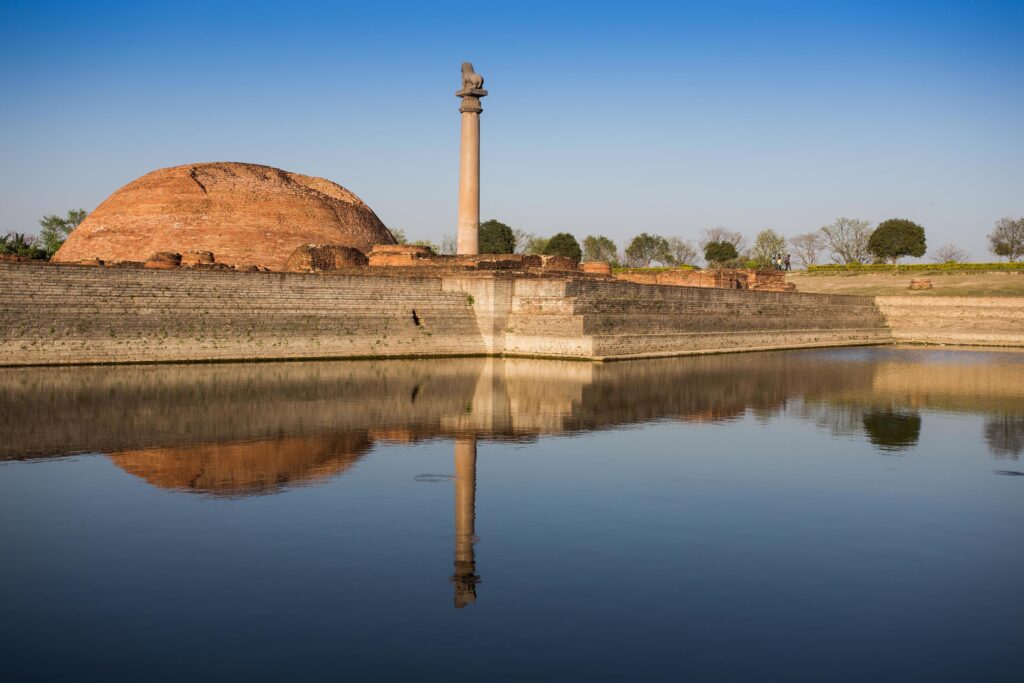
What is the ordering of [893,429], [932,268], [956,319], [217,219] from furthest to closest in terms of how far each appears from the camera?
1. [932,268]
2. [956,319]
3. [217,219]
4. [893,429]

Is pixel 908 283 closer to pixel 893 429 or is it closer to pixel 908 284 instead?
pixel 908 284

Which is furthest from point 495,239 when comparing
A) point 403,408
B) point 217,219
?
point 403,408

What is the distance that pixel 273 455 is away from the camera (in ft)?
33.3

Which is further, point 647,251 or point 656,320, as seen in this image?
point 647,251

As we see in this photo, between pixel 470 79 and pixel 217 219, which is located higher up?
pixel 470 79

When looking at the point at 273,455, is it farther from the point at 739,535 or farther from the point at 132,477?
the point at 739,535

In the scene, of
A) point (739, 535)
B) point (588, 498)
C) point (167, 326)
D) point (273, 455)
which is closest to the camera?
point (739, 535)

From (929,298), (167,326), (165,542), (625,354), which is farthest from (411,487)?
(929,298)

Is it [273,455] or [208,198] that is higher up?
[208,198]

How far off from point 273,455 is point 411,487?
81.0 inches

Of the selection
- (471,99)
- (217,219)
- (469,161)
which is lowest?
(217,219)

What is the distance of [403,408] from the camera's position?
560 inches

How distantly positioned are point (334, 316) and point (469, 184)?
854cm

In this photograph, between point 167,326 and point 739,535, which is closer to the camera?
point 739,535
